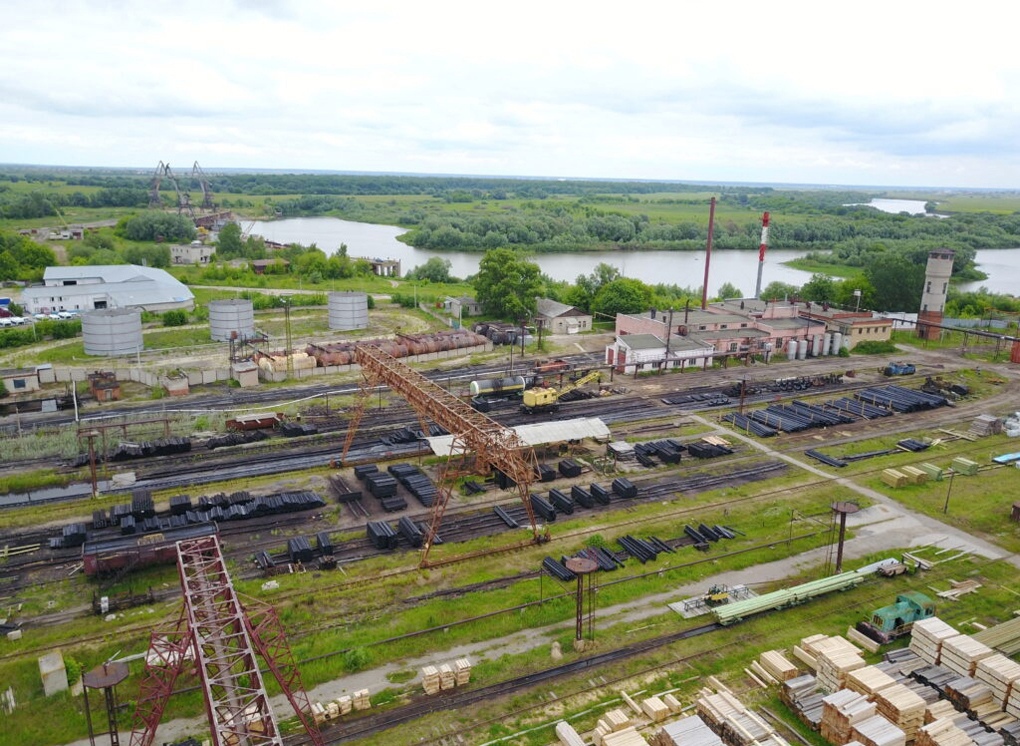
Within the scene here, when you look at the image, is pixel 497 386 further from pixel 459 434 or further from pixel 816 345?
pixel 816 345

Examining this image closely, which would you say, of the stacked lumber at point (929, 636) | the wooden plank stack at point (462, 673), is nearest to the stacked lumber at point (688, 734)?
the wooden plank stack at point (462, 673)

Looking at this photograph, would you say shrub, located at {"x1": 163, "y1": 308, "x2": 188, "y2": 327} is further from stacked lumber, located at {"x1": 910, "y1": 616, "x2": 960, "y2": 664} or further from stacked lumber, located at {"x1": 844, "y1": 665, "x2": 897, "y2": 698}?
stacked lumber, located at {"x1": 910, "y1": 616, "x2": 960, "y2": 664}

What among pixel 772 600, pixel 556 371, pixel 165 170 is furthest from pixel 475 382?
pixel 165 170

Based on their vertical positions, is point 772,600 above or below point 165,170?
below

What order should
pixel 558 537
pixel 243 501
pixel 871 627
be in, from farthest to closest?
1. pixel 243 501
2. pixel 558 537
3. pixel 871 627

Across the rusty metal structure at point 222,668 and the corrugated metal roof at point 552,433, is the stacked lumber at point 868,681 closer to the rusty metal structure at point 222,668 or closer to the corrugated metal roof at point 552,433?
the rusty metal structure at point 222,668

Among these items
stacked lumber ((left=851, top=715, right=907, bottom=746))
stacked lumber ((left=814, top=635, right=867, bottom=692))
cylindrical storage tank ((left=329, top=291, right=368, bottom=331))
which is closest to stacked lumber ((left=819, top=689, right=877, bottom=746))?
stacked lumber ((left=851, top=715, right=907, bottom=746))

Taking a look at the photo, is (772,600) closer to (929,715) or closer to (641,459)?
(929,715)

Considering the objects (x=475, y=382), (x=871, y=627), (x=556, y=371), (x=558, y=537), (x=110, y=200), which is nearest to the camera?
(x=871, y=627)
